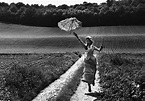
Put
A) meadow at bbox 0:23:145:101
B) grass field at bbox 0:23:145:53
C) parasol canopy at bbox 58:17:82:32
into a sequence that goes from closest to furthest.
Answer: meadow at bbox 0:23:145:101
parasol canopy at bbox 58:17:82:32
grass field at bbox 0:23:145:53

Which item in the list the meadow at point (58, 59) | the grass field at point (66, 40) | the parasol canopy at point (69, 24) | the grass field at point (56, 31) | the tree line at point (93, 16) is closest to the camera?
the meadow at point (58, 59)

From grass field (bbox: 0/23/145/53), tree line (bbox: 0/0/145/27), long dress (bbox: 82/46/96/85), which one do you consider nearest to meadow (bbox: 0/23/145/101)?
grass field (bbox: 0/23/145/53)

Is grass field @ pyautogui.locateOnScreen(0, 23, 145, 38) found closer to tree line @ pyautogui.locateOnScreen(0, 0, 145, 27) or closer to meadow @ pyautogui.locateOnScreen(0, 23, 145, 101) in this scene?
meadow @ pyautogui.locateOnScreen(0, 23, 145, 101)

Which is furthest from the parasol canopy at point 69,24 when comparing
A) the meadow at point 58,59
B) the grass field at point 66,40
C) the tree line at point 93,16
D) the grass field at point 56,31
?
the tree line at point 93,16

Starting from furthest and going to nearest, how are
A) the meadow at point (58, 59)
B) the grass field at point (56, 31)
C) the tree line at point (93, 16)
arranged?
the tree line at point (93, 16) → the grass field at point (56, 31) → the meadow at point (58, 59)

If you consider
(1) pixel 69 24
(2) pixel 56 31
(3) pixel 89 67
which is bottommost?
(2) pixel 56 31

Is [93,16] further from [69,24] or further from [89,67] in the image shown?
[89,67]

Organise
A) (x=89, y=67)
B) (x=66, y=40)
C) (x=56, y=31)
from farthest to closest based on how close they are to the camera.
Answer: (x=56, y=31)
(x=66, y=40)
(x=89, y=67)

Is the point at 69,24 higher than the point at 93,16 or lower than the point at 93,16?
higher

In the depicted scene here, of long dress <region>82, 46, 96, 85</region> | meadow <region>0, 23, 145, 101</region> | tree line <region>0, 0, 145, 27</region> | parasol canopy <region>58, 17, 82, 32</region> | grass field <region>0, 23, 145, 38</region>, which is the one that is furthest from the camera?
tree line <region>0, 0, 145, 27</region>

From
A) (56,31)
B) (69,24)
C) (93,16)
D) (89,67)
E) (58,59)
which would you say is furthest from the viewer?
(93,16)

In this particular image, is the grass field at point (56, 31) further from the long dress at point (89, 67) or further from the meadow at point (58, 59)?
the long dress at point (89, 67)

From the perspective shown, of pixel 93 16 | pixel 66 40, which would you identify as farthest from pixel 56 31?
pixel 66 40

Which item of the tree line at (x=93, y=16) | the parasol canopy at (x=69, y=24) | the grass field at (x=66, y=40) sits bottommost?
the grass field at (x=66, y=40)
